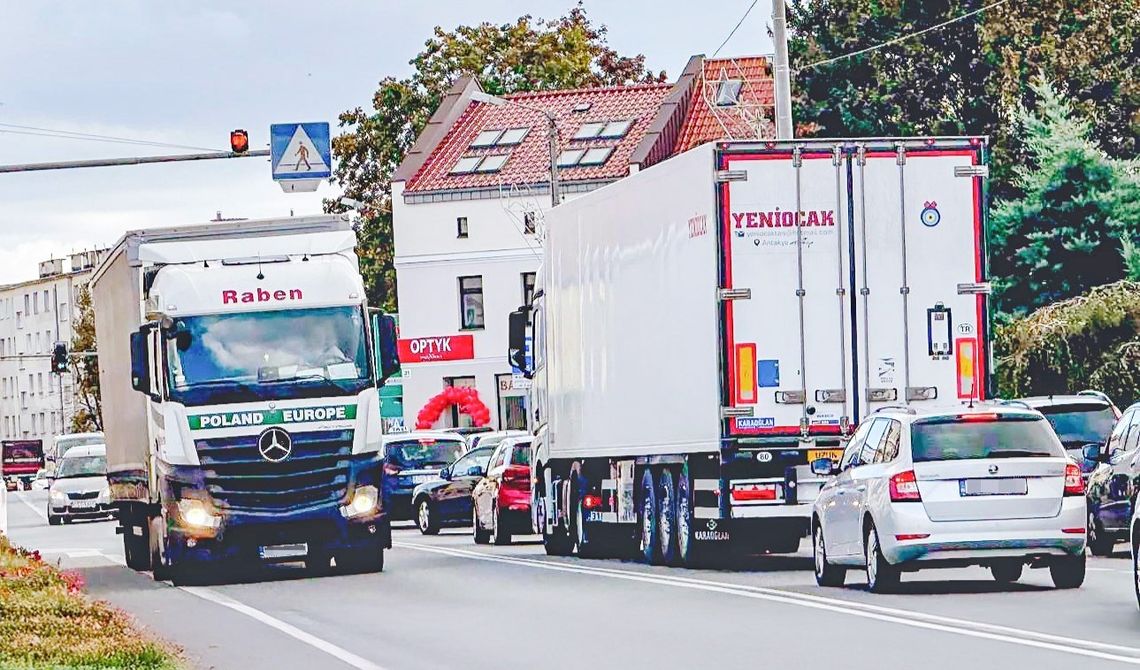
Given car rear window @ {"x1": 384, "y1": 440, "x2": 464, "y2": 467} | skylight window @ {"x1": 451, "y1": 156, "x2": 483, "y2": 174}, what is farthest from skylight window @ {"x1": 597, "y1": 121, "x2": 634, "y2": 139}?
car rear window @ {"x1": 384, "y1": 440, "x2": 464, "y2": 467}

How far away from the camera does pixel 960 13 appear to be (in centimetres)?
5672

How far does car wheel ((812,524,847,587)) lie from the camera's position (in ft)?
71.1

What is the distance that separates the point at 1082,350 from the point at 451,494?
10.4 metres

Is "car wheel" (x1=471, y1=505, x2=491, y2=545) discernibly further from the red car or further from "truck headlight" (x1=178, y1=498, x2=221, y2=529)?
"truck headlight" (x1=178, y1=498, x2=221, y2=529)

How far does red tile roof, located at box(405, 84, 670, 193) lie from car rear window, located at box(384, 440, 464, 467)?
27704mm

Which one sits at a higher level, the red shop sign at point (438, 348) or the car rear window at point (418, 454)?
the red shop sign at point (438, 348)

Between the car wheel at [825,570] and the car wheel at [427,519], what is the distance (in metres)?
19.6

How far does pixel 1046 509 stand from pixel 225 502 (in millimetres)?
9424

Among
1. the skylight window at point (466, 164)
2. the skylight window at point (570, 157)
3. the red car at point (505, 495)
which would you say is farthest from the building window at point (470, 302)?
the red car at point (505, 495)

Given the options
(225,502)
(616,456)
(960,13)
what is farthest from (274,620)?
(960,13)

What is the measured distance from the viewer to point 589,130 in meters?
74.6

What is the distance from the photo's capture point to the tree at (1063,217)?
44.0m

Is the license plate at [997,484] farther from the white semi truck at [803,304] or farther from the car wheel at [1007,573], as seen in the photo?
the white semi truck at [803,304]

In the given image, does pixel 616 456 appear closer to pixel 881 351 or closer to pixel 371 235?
pixel 881 351
